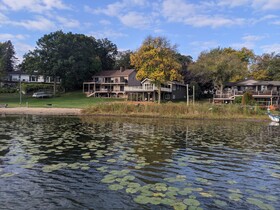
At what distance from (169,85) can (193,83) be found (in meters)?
6.06

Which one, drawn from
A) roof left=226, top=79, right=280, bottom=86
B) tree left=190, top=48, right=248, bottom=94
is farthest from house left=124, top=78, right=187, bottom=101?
roof left=226, top=79, right=280, bottom=86

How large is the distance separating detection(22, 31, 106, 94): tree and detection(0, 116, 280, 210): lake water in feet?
187

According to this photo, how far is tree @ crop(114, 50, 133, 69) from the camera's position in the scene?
3556 inches

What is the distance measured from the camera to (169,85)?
6944 cm

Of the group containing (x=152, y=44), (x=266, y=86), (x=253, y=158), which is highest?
(x=152, y=44)

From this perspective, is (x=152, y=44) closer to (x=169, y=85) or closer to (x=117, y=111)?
(x=169, y=85)

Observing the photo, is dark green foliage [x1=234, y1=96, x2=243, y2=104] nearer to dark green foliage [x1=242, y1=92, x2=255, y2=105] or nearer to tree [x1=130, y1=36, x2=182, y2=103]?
dark green foliage [x1=242, y1=92, x2=255, y2=105]

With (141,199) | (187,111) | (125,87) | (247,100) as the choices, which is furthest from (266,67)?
(141,199)

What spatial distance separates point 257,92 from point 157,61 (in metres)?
21.9

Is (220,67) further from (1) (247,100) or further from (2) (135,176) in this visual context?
(2) (135,176)

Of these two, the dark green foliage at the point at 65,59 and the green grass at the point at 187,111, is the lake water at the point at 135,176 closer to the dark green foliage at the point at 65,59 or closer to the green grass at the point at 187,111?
the green grass at the point at 187,111

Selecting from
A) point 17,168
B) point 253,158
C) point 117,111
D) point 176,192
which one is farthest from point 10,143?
point 117,111

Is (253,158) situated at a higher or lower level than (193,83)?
lower

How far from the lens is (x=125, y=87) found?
6744 cm
